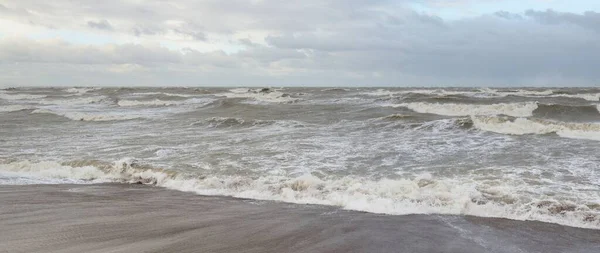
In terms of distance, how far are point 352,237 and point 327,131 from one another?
39.4ft

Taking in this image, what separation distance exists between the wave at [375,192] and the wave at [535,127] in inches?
346

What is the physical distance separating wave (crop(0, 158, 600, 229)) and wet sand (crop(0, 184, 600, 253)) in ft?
1.20

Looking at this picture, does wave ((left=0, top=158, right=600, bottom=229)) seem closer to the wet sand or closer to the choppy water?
the choppy water

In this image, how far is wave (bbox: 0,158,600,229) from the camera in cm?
670

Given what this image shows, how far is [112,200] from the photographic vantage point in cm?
760

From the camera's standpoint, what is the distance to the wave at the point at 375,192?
264 inches

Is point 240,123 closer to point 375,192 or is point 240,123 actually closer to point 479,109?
point 375,192

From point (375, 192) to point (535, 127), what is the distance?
1123 centimetres

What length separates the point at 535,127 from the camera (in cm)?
1655

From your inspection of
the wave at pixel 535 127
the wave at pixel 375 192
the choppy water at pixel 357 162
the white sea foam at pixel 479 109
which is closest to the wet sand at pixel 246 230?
the wave at pixel 375 192

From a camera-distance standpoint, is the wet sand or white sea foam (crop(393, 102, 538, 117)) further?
white sea foam (crop(393, 102, 538, 117))

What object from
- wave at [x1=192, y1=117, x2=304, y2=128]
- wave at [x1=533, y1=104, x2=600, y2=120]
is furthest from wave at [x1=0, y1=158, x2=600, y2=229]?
wave at [x1=533, y1=104, x2=600, y2=120]

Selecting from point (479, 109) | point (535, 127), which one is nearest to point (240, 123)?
point (535, 127)

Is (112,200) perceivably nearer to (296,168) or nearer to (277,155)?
(296,168)
